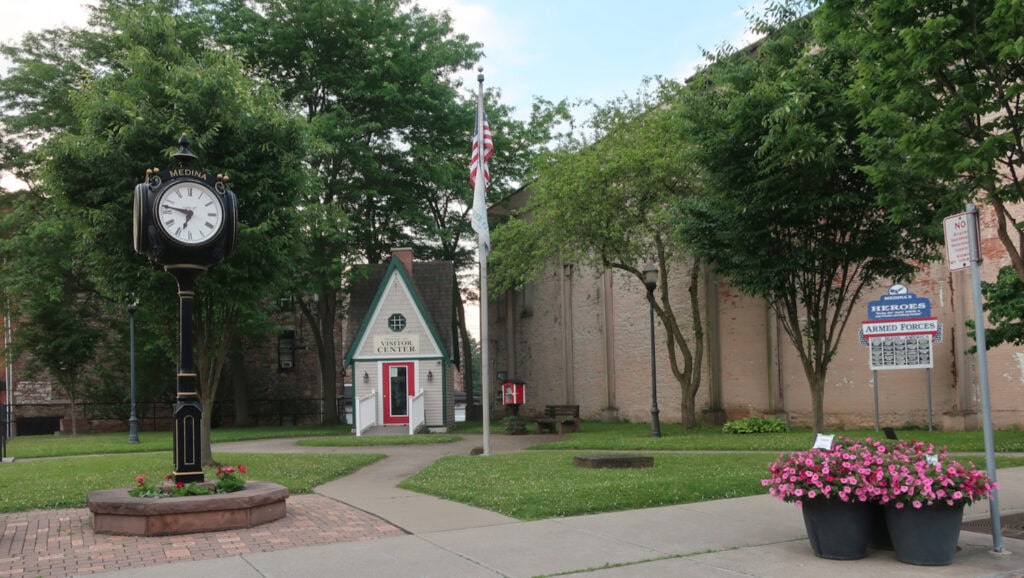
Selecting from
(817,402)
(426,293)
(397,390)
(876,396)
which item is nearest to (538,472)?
(817,402)

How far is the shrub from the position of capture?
923 inches

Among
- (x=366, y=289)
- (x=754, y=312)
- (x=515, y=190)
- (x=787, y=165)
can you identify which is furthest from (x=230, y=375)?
(x=787, y=165)

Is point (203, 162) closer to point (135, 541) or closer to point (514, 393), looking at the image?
point (135, 541)

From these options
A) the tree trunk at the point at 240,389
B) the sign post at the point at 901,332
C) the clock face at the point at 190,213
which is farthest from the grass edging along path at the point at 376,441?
the clock face at the point at 190,213

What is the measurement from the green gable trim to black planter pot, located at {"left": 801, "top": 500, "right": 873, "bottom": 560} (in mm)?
25880

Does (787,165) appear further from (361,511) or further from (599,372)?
(599,372)

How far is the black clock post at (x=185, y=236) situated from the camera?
10156 millimetres

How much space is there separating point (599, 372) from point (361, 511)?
2578 cm

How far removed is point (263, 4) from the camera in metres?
34.5

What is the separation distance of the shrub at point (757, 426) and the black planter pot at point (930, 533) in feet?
54.2

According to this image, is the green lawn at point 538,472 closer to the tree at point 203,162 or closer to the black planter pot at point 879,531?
the tree at point 203,162

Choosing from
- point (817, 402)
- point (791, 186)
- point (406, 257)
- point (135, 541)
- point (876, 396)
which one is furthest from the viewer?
point (406, 257)

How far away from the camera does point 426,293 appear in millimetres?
35719

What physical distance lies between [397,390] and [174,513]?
23666 millimetres
